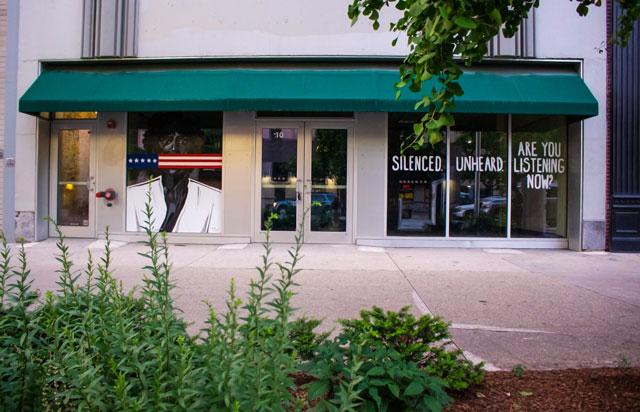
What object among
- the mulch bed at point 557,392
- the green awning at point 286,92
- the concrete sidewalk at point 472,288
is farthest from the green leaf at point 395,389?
the green awning at point 286,92

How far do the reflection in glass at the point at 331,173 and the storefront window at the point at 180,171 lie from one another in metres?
2.25

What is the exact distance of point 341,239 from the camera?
10.3 metres

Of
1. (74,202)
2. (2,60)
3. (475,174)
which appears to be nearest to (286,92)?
(475,174)

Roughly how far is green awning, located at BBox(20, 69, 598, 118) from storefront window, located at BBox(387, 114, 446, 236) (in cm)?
138

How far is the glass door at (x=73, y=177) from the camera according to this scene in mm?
10609

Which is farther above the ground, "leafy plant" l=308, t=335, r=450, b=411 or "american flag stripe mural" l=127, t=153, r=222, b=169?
"american flag stripe mural" l=127, t=153, r=222, b=169

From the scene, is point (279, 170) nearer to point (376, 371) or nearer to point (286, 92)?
point (286, 92)

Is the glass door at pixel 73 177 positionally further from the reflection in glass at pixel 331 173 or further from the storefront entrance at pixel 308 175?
the reflection in glass at pixel 331 173

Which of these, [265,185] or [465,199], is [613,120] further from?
[265,185]

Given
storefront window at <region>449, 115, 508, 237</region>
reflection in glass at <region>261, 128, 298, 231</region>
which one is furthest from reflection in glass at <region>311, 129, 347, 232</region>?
storefront window at <region>449, 115, 508, 237</region>

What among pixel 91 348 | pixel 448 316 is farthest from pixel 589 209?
pixel 91 348

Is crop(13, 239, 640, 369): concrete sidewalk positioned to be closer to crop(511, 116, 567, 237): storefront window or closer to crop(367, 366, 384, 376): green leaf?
crop(511, 116, 567, 237): storefront window

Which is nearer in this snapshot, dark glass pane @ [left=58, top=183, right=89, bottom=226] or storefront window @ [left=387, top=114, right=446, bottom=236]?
storefront window @ [left=387, top=114, right=446, bottom=236]

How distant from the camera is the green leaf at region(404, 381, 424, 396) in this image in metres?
2.18
